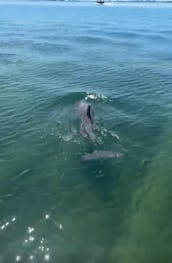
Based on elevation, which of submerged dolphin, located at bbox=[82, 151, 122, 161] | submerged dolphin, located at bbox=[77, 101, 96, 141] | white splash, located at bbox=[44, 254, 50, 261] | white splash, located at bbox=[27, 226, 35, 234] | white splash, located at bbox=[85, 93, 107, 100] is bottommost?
white splash, located at bbox=[44, 254, 50, 261]

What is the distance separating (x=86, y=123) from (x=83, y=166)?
5.69 m

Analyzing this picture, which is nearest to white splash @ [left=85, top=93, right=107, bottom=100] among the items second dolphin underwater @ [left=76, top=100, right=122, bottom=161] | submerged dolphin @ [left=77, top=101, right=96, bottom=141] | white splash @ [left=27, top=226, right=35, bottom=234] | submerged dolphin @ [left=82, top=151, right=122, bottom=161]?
second dolphin underwater @ [left=76, top=100, right=122, bottom=161]

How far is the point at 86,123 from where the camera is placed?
30.7 meters

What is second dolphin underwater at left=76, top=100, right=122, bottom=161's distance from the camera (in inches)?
1046

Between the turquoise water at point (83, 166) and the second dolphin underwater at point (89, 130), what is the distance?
1.58 feet

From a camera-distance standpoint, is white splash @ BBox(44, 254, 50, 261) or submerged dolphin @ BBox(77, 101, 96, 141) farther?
submerged dolphin @ BBox(77, 101, 96, 141)

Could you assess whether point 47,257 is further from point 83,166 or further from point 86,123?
point 86,123

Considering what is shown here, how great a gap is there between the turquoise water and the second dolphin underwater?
48 centimetres

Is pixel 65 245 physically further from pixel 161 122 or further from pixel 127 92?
pixel 127 92

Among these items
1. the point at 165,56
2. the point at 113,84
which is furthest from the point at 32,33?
the point at 113,84

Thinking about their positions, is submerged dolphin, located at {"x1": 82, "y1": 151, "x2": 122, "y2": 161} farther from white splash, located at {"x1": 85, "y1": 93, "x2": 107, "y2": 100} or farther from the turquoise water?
white splash, located at {"x1": 85, "y1": 93, "x2": 107, "y2": 100}

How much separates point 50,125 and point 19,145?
3.96 meters

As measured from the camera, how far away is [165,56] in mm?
60750

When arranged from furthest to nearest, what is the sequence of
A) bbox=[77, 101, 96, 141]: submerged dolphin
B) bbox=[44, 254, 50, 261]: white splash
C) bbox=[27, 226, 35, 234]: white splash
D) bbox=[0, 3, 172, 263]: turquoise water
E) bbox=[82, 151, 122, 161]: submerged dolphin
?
bbox=[77, 101, 96, 141]: submerged dolphin < bbox=[82, 151, 122, 161]: submerged dolphin < bbox=[27, 226, 35, 234]: white splash < bbox=[0, 3, 172, 263]: turquoise water < bbox=[44, 254, 50, 261]: white splash
